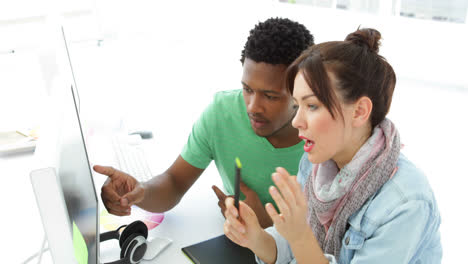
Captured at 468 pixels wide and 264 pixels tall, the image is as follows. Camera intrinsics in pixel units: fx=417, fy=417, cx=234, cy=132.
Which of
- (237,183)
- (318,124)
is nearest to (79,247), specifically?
(237,183)

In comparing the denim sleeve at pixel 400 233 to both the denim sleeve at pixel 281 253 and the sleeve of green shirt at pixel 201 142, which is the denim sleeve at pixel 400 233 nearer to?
the denim sleeve at pixel 281 253

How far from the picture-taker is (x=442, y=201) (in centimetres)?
234

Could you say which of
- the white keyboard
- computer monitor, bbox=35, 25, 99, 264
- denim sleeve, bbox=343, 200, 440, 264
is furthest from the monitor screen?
denim sleeve, bbox=343, 200, 440, 264

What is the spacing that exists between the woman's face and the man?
27 cm

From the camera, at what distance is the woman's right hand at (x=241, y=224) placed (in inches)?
33.4

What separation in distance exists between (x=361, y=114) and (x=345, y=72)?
10 cm

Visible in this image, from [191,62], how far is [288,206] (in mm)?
3885

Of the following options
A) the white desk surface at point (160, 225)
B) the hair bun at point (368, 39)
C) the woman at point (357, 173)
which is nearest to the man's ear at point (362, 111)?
the woman at point (357, 173)

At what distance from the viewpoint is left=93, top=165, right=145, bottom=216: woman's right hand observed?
112 cm

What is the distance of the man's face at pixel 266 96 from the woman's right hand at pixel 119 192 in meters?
0.40

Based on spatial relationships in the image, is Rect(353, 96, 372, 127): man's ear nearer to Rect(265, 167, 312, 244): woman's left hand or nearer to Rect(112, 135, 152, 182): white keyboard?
Rect(265, 167, 312, 244): woman's left hand

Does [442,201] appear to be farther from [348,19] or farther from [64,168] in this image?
[348,19]

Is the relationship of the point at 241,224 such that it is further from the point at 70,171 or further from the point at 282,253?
the point at 70,171

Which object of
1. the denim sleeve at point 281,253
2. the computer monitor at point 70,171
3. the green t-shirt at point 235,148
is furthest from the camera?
the green t-shirt at point 235,148
